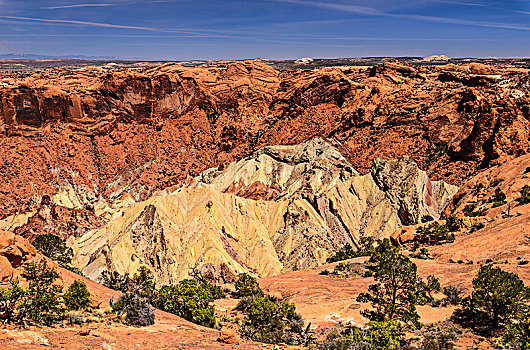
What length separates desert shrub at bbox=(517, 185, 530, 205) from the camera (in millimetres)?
33844

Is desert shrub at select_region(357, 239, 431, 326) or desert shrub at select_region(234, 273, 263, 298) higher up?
desert shrub at select_region(357, 239, 431, 326)

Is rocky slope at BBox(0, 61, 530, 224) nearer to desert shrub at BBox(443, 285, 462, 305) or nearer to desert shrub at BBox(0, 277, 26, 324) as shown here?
desert shrub at BBox(443, 285, 462, 305)

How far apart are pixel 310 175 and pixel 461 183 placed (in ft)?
70.9

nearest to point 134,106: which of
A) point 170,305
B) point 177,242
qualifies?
point 177,242

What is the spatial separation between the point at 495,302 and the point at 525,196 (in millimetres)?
21531

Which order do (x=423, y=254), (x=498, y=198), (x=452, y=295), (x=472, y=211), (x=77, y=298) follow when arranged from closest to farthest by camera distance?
(x=77, y=298)
(x=452, y=295)
(x=423, y=254)
(x=498, y=198)
(x=472, y=211)

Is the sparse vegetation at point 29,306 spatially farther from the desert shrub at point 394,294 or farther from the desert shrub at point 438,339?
the desert shrub at point 394,294

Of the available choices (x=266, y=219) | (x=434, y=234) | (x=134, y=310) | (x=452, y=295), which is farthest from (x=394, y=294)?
(x=266, y=219)

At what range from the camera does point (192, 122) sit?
8675 cm

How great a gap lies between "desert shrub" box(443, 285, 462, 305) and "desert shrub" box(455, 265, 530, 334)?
91.8 inches

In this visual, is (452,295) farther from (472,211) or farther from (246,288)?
(472,211)

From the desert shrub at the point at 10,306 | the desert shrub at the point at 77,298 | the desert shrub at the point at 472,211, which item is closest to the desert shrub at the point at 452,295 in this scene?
the desert shrub at the point at 472,211

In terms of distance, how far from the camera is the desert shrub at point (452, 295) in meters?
21.6

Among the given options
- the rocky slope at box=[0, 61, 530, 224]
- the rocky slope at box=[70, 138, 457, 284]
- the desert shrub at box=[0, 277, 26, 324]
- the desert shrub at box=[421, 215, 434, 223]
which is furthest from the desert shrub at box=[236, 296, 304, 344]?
the rocky slope at box=[0, 61, 530, 224]
